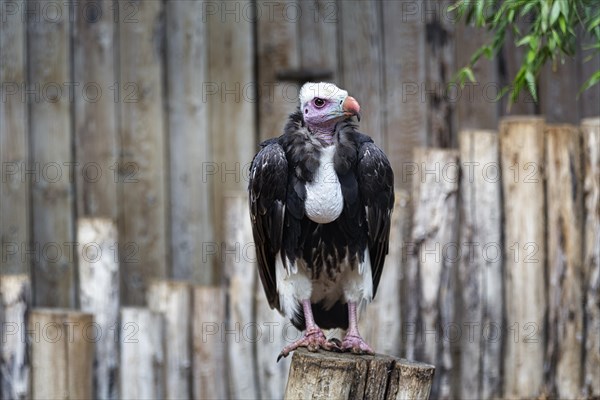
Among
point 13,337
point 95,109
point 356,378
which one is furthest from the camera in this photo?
point 95,109

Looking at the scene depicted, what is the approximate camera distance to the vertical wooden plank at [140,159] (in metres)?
7.44

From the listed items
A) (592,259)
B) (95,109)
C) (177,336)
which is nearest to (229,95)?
(95,109)

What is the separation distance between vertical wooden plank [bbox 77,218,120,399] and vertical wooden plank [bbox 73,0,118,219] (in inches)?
23.2

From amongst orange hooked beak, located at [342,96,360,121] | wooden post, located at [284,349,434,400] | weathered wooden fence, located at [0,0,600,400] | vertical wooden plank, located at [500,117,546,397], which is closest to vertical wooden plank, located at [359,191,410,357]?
weathered wooden fence, located at [0,0,600,400]

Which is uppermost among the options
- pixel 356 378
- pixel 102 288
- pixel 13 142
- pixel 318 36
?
pixel 318 36

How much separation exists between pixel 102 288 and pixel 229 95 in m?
1.62

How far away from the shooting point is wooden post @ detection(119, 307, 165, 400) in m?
6.73

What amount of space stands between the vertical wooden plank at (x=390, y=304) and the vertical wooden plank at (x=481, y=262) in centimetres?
39

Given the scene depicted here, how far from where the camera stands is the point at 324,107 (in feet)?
16.9

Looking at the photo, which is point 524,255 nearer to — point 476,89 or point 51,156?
point 476,89

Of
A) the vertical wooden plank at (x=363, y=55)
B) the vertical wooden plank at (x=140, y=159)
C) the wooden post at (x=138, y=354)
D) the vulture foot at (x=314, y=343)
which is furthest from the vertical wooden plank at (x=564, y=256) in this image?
the vertical wooden plank at (x=140, y=159)

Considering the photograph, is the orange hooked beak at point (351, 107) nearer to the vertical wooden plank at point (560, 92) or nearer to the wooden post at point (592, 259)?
the wooden post at point (592, 259)

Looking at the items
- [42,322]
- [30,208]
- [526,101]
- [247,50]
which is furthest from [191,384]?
[526,101]

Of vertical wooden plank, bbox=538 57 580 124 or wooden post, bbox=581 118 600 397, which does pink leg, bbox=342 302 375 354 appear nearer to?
wooden post, bbox=581 118 600 397
